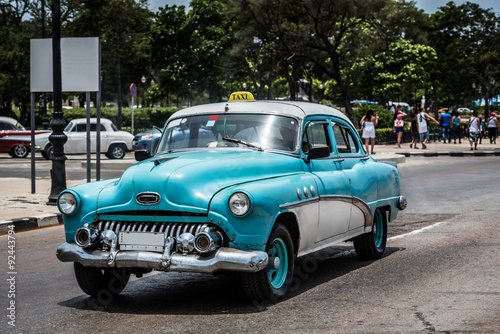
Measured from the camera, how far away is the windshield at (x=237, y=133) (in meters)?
7.25

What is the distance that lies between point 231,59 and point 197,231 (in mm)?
54380

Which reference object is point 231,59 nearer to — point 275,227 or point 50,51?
point 50,51

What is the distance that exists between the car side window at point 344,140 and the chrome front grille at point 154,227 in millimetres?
2713

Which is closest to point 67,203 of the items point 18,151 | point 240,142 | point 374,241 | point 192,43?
point 240,142

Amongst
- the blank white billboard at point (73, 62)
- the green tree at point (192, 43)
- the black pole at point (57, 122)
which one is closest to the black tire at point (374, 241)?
the black pole at point (57, 122)

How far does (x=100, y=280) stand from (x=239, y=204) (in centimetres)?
159


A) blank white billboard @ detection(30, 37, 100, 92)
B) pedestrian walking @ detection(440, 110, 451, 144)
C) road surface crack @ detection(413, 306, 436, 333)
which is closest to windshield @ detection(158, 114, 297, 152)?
road surface crack @ detection(413, 306, 436, 333)

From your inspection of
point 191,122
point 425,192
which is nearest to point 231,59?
point 425,192

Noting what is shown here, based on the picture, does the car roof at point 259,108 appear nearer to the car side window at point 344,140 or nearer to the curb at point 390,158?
the car side window at point 344,140

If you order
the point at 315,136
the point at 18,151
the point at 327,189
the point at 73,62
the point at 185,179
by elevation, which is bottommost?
the point at 18,151

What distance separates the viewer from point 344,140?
852cm

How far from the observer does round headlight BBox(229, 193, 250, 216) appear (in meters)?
5.86

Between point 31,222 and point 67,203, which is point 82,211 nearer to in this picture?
point 67,203

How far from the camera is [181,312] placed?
6035mm
